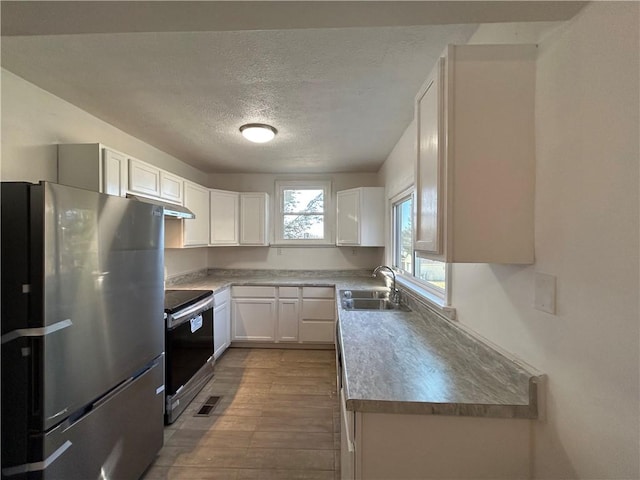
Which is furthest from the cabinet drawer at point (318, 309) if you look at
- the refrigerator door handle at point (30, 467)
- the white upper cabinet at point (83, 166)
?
the refrigerator door handle at point (30, 467)

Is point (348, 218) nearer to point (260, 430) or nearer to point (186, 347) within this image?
point (186, 347)

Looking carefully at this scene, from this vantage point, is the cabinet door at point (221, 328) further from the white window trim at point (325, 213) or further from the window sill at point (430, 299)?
the window sill at point (430, 299)

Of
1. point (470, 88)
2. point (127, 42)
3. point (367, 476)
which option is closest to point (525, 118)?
point (470, 88)

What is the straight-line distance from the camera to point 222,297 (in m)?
3.19

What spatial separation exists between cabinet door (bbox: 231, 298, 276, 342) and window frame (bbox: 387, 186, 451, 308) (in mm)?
1607

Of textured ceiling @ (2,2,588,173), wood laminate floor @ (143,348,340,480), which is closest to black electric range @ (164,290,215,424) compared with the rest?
wood laminate floor @ (143,348,340,480)

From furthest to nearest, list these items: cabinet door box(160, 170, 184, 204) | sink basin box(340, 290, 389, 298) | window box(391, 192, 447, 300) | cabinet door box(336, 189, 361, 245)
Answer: cabinet door box(336, 189, 361, 245)
sink basin box(340, 290, 389, 298)
cabinet door box(160, 170, 184, 204)
window box(391, 192, 447, 300)

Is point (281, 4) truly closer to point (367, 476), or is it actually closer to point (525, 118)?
point (525, 118)

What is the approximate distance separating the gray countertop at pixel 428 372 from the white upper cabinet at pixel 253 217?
2285mm

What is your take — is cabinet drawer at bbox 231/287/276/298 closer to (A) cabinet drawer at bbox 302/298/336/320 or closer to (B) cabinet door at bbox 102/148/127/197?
(A) cabinet drawer at bbox 302/298/336/320

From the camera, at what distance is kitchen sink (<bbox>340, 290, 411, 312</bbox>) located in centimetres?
257

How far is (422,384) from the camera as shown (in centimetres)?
106

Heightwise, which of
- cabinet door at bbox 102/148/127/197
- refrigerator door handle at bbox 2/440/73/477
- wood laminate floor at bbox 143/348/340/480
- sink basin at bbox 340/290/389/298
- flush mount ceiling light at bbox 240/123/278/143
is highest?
flush mount ceiling light at bbox 240/123/278/143

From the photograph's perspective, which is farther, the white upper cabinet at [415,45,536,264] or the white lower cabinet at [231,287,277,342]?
the white lower cabinet at [231,287,277,342]
